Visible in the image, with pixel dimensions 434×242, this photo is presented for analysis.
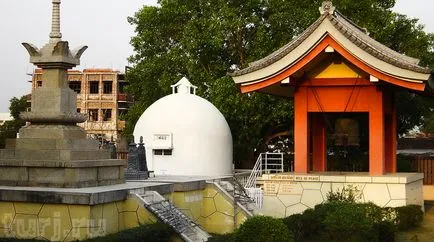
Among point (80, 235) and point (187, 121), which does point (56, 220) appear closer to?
point (80, 235)

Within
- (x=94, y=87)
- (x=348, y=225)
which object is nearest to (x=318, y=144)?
(x=348, y=225)

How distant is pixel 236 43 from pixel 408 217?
20465mm

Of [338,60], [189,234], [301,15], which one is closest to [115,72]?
[301,15]

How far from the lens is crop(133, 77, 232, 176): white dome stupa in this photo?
89.0ft

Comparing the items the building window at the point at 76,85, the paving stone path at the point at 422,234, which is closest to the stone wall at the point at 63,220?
the paving stone path at the point at 422,234

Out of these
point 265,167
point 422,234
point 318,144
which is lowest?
point 422,234

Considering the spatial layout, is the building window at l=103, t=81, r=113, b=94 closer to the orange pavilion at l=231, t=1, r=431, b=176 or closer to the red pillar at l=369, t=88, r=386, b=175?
the orange pavilion at l=231, t=1, r=431, b=176

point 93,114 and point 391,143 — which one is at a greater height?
point 93,114

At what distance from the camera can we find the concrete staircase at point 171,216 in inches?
521

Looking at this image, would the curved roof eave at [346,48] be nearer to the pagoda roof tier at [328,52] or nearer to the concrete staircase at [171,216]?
the pagoda roof tier at [328,52]

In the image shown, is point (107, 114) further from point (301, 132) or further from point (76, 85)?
point (301, 132)

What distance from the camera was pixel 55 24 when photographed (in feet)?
49.4

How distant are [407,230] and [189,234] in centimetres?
683

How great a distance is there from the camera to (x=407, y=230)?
1648 cm
